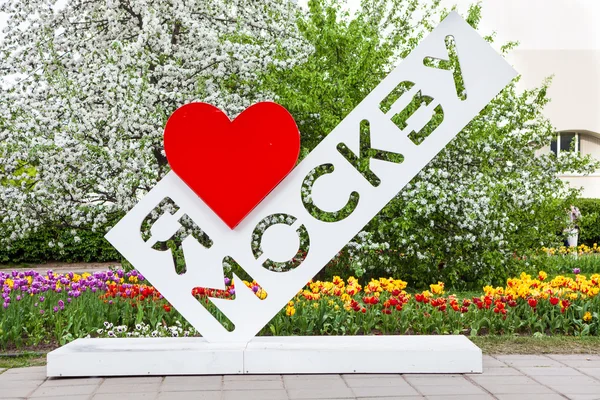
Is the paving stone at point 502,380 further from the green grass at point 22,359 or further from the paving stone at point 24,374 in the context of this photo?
the green grass at point 22,359

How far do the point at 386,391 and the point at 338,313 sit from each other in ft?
5.54

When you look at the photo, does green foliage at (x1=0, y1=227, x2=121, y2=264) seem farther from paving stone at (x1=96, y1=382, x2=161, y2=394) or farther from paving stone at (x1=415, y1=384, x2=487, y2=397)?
paving stone at (x1=415, y1=384, x2=487, y2=397)

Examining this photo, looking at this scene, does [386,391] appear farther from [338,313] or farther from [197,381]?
[338,313]

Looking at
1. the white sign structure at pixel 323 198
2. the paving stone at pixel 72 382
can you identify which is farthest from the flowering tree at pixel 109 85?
the paving stone at pixel 72 382

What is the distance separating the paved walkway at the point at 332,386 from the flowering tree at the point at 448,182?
3.73 metres

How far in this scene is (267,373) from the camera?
4.71 m

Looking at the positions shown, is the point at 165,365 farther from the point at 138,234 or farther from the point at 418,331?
the point at 418,331

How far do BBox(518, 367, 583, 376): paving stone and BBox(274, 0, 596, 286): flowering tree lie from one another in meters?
3.52

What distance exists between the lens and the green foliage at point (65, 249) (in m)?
14.0

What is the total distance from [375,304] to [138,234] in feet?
7.36

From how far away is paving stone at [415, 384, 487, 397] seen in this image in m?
4.21

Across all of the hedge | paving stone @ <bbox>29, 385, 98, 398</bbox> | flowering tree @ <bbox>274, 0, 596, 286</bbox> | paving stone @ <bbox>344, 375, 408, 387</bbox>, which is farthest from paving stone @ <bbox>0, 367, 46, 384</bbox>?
the hedge

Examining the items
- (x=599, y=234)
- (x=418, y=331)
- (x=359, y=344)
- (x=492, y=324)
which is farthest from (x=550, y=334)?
(x=599, y=234)

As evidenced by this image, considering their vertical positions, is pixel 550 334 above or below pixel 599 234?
below
